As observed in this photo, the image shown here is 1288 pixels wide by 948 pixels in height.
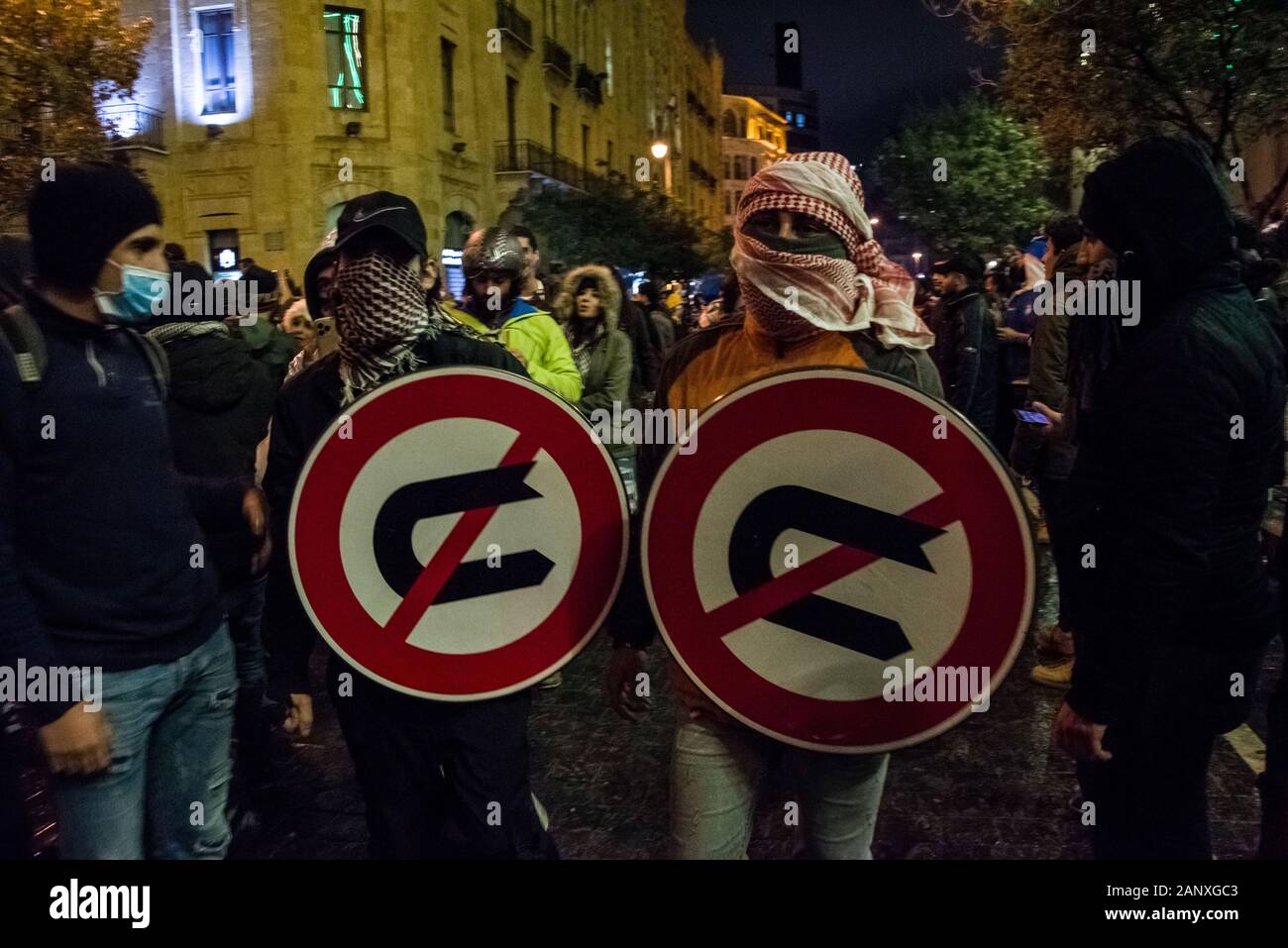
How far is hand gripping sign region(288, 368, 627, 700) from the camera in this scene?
7.11 feet

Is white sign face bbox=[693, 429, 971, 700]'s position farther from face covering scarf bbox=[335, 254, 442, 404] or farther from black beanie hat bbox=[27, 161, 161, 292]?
black beanie hat bbox=[27, 161, 161, 292]

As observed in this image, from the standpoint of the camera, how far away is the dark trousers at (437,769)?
243 cm

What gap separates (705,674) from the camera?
2.10 m

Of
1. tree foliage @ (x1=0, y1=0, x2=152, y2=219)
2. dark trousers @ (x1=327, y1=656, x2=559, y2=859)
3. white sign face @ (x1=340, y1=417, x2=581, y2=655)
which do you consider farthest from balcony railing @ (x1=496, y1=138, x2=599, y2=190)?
white sign face @ (x1=340, y1=417, x2=581, y2=655)

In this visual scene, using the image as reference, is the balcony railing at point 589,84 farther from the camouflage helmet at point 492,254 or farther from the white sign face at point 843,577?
the white sign face at point 843,577

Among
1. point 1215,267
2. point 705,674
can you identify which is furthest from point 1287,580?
point 705,674

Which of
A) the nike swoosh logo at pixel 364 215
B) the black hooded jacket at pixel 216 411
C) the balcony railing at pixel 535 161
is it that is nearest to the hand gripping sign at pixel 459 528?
the nike swoosh logo at pixel 364 215

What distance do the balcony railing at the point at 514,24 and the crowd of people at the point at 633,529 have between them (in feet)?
80.2

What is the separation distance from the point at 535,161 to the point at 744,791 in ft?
90.2

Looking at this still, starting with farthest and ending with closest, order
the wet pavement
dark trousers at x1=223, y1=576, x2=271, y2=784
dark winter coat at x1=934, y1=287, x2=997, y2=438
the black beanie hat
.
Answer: dark winter coat at x1=934, y1=287, x2=997, y2=438 → dark trousers at x1=223, y1=576, x2=271, y2=784 → the wet pavement → the black beanie hat

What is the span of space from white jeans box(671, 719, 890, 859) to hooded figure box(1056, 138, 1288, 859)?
51 centimetres

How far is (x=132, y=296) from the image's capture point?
2.36 metres

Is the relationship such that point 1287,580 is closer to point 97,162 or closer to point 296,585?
point 296,585
